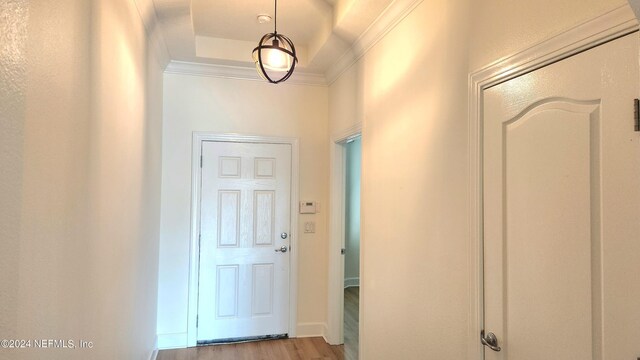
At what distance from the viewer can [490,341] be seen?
1.40 meters

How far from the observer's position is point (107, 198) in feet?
5.18

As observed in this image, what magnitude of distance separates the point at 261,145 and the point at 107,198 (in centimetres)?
208

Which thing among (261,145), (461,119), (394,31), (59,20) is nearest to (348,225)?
(261,145)

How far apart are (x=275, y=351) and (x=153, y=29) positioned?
2927 mm

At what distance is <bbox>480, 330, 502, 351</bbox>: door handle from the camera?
54.4 inches

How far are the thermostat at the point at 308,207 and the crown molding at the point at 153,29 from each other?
186 cm

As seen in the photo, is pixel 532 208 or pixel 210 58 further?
pixel 210 58

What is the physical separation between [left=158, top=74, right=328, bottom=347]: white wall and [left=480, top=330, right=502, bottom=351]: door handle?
236 centimetres

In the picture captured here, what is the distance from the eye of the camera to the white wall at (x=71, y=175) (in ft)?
2.77

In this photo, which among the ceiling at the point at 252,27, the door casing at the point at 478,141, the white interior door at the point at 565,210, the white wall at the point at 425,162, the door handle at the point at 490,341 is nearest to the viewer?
the white interior door at the point at 565,210

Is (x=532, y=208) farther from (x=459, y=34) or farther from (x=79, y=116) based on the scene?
(x=79, y=116)

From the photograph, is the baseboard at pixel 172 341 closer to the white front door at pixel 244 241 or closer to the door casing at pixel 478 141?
the white front door at pixel 244 241

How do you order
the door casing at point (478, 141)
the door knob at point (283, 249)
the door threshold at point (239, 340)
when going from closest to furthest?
the door casing at point (478, 141) < the door threshold at point (239, 340) < the door knob at point (283, 249)

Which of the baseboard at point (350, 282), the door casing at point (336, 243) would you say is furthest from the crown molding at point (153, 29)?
the baseboard at point (350, 282)
